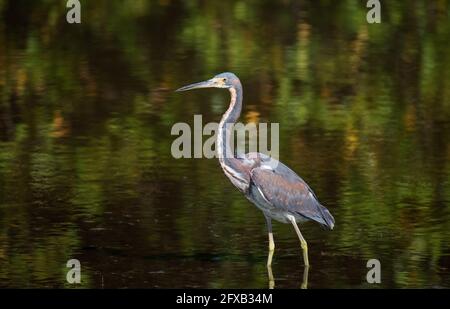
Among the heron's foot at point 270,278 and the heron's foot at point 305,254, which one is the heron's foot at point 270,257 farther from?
the heron's foot at point 305,254

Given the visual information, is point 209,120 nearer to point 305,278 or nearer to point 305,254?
point 305,254

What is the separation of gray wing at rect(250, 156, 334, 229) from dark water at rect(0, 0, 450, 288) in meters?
0.33

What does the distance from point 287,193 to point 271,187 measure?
5.5 inches

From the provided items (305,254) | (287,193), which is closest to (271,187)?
(287,193)

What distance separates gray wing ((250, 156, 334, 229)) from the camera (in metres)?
10.6

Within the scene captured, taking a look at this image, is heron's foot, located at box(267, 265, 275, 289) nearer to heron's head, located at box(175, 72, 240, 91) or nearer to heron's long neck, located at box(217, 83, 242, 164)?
heron's long neck, located at box(217, 83, 242, 164)

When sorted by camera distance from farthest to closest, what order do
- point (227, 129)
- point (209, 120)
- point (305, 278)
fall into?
1. point (209, 120)
2. point (227, 129)
3. point (305, 278)

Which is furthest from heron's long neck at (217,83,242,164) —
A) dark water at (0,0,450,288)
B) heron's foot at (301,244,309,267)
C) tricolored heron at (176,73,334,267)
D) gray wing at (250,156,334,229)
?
heron's foot at (301,244,309,267)

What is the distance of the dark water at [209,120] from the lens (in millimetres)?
10484

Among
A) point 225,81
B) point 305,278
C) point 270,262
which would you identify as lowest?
point 305,278

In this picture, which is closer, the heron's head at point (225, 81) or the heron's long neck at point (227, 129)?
the heron's long neck at point (227, 129)

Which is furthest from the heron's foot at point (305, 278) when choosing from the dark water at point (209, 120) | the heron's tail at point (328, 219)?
the heron's tail at point (328, 219)

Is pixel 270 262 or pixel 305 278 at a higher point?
pixel 270 262

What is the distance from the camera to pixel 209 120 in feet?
50.1
